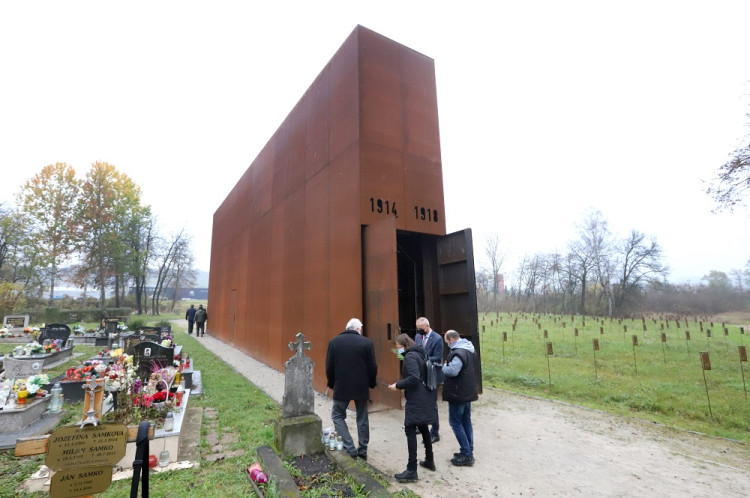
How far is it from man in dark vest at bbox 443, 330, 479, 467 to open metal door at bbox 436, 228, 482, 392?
281cm

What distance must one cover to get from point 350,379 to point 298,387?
78cm

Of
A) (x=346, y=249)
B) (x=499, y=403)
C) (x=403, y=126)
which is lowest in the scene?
(x=499, y=403)

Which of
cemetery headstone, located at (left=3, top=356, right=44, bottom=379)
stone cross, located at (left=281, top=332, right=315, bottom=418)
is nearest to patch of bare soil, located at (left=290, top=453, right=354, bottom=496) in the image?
stone cross, located at (left=281, top=332, right=315, bottom=418)

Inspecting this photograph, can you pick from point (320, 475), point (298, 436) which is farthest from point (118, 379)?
point (320, 475)

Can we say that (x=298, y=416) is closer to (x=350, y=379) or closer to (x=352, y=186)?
(x=350, y=379)

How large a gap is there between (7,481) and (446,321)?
7.34 m

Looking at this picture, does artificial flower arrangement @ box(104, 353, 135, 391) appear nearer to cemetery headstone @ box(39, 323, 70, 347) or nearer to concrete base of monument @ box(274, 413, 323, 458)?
concrete base of monument @ box(274, 413, 323, 458)

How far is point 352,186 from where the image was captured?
7805 mm

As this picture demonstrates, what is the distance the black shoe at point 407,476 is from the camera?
4.10 metres

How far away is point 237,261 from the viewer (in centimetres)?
1777

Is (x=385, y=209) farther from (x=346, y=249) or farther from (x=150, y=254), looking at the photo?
(x=150, y=254)

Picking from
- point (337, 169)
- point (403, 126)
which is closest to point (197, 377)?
point (337, 169)

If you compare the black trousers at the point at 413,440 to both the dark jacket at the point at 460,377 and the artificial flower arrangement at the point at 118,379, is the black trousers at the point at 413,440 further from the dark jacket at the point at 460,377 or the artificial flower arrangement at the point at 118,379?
the artificial flower arrangement at the point at 118,379

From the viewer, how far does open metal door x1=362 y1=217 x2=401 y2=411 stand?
6.65 metres
